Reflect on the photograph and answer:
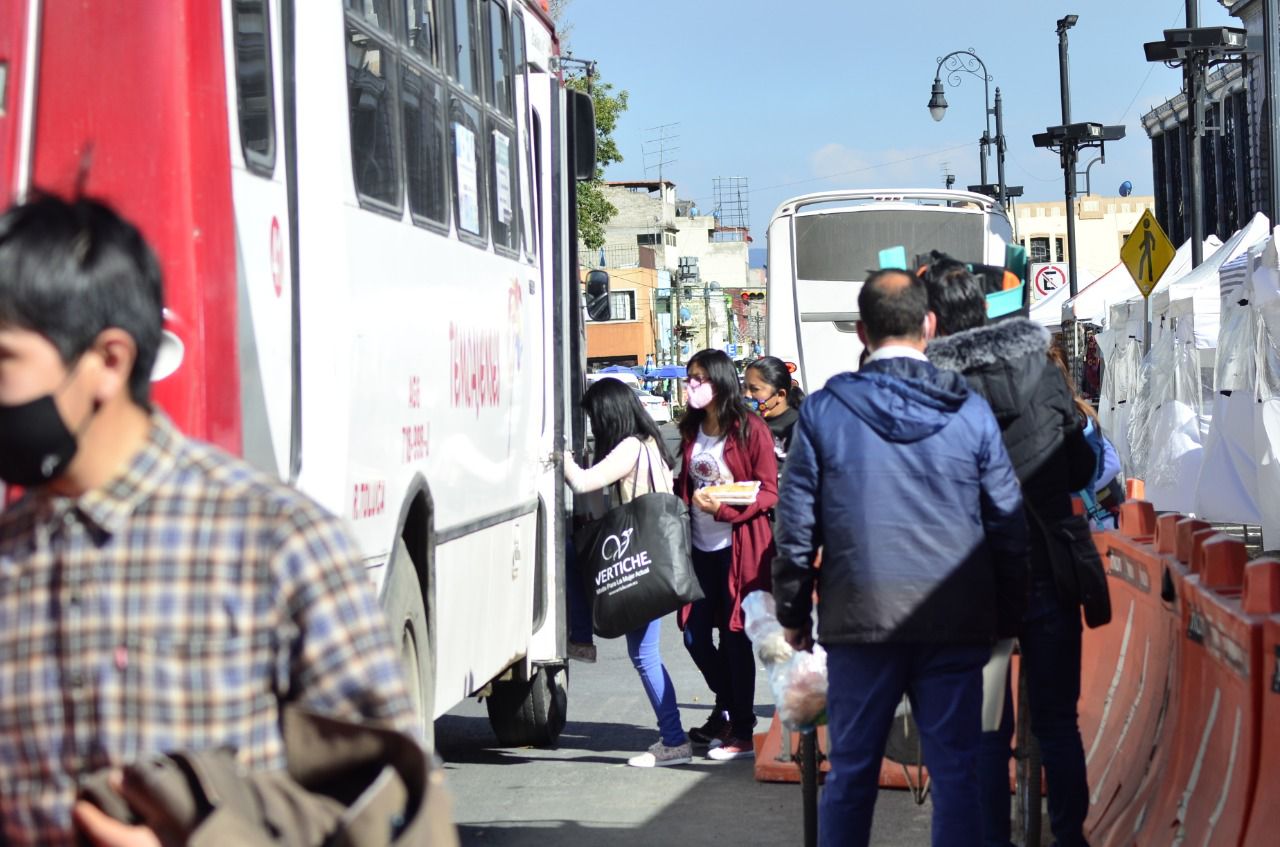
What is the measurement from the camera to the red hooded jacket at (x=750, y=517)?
8945 mm

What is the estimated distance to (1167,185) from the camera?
281 ft

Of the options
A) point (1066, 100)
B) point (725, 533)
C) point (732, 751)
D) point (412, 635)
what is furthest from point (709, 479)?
point (1066, 100)

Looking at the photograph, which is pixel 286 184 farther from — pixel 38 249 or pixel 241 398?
pixel 38 249

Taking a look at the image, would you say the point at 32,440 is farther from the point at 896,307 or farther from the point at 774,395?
the point at 774,395

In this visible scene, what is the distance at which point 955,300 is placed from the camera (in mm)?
5988

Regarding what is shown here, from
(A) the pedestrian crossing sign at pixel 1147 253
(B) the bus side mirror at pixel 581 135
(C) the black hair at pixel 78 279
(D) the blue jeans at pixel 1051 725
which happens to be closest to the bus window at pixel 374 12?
(D) the blue jeans at pixel 1051 725

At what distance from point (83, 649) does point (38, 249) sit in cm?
50

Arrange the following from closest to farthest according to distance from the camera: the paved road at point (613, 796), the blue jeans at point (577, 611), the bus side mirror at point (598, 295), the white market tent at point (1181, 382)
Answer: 1. the paved road at point (613, 796)
2. the blue jeans at point (577, 611)
3. the bus side mirror at point (598, 295)
4. the white market tent at point (1181, 382)

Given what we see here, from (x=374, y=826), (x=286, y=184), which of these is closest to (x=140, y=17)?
(x=286, y=184)

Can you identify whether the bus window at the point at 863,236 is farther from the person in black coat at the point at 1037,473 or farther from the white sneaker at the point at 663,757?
the person in black coat at the point at 1037,473

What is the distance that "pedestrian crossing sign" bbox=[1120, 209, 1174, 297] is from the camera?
20.2 metres

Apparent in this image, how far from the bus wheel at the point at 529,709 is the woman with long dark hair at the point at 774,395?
1867 millimetres

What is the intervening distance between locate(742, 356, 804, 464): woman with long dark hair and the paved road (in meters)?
1.55

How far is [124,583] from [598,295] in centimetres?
904
